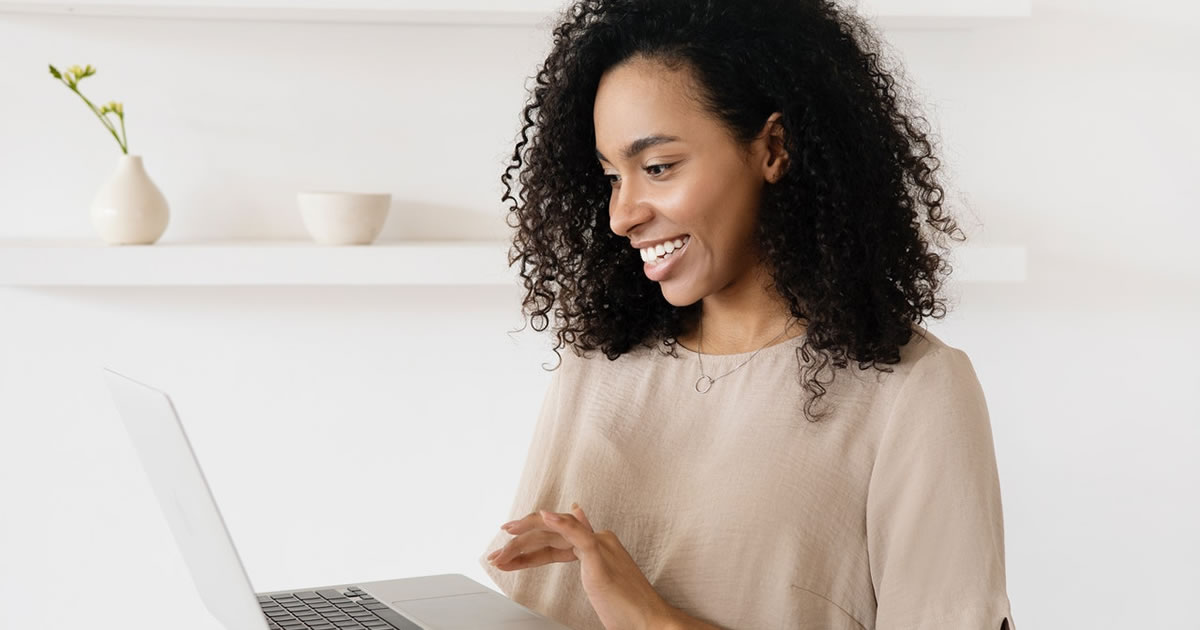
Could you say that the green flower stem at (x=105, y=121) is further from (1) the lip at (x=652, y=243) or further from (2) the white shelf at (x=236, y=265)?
(1) the lip at (x=652, y=243)

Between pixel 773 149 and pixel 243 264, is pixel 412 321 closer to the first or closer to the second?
pixel 243 264

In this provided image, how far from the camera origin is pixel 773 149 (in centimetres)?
127

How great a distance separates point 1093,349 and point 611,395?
4.45ft

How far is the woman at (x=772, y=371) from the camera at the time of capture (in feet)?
3.76

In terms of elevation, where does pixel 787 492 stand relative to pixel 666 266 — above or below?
below

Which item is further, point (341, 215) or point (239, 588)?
point (341, 215)

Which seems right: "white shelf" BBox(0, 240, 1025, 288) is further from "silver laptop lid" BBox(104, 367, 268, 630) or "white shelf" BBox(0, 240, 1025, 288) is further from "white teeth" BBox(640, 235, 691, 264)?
"silver laptop lid" BBox(104, 367, 268, 630)

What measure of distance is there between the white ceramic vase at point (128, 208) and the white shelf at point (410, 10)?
260 millimetres

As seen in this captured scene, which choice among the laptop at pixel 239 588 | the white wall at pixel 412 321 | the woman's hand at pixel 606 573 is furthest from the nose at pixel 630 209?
the white wall at pixel 412 321

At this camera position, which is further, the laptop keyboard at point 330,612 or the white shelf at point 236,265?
the white shelf at point 236,265

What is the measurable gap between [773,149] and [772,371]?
229 mm

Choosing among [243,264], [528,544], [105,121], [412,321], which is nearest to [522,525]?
[528,544]

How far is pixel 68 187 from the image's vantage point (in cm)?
221

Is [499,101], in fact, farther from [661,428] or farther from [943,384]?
[943,384]
